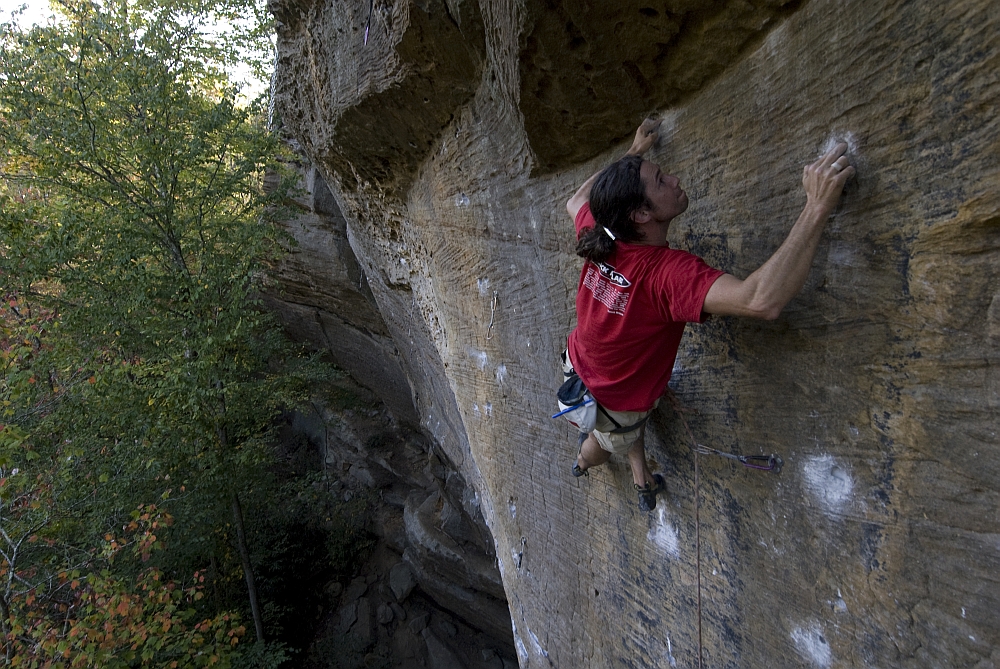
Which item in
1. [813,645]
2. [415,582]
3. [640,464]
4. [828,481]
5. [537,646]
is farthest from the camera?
[415,582]

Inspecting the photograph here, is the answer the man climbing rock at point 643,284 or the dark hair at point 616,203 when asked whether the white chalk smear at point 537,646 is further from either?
the dark hair at point 616,203

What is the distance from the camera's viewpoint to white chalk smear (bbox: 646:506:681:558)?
91.0 inches

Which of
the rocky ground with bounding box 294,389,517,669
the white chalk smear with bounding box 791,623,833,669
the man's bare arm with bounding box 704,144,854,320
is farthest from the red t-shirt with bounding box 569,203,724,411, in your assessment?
the rocky ground with bounding box 294,389,517,669

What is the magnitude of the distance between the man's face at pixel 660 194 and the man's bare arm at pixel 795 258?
1.22 ft

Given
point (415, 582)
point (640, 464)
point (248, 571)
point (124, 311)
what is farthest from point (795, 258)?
point (415, 582)

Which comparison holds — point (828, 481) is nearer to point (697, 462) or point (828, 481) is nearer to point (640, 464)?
point (697, 462)

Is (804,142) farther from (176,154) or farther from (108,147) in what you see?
(108,147)

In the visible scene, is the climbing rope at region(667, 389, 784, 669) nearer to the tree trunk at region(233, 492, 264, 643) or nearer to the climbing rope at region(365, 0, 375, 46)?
the climbing rope at region(365, 0, 375, 46)

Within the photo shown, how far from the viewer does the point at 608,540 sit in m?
2.78

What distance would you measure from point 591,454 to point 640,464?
28cm

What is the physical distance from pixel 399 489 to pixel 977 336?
11.1 meters

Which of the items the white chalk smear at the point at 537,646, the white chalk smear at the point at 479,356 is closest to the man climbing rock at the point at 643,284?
the white chalk smear at the point at 479,356

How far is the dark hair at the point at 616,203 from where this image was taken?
5.56 ft

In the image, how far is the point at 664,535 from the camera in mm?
2373
